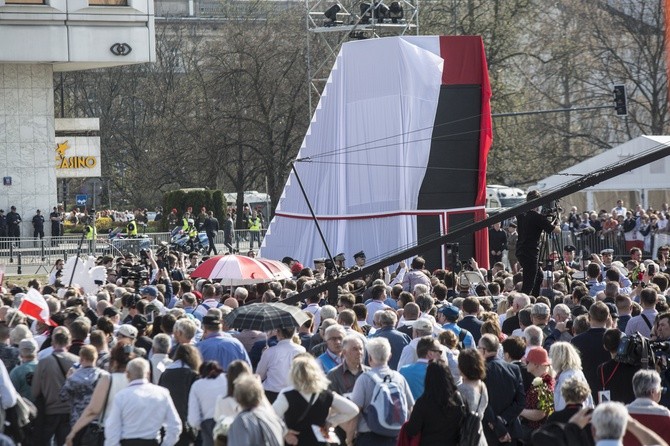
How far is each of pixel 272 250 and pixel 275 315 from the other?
57.9 ft

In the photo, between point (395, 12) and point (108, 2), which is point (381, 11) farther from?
point (108, 2)

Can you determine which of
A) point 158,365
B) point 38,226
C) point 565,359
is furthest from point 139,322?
point 38,226

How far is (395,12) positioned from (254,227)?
13.7 m

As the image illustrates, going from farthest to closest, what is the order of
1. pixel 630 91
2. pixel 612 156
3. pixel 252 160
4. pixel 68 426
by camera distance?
pixel 630 91 < pixel 252 160 < pixel 612 156 < pixel 68 426

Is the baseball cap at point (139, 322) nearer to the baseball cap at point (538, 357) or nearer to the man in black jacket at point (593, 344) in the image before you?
the man in black jacket at point (593, 344)

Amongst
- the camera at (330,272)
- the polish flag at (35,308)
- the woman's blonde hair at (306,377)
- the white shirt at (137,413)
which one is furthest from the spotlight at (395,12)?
the woman's blonde hair at (306,377)

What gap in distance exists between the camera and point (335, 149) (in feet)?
93.0

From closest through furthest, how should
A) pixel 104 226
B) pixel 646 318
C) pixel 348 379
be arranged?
pixel 348 379 → pixel 646 318 → pixel 104 226

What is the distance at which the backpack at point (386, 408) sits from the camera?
9.40 meters

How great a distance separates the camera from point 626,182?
42156mm

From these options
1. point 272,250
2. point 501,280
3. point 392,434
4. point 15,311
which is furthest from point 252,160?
point 392,434

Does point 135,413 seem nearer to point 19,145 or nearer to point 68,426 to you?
point 68,426

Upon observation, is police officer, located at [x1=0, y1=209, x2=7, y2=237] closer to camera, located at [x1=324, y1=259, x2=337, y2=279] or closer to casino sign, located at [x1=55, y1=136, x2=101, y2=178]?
casino sign, located at [x1=55, y1=136, x2=101, y2=178]

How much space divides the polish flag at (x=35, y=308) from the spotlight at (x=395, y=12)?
75.6 ft
